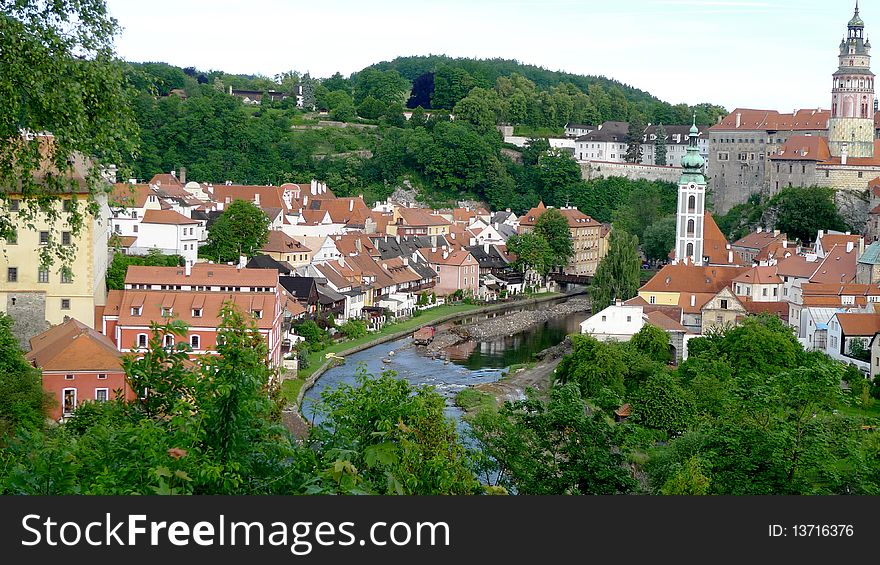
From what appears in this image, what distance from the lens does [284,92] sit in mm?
68750

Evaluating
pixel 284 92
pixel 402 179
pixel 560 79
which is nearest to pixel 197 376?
pixel 402 179

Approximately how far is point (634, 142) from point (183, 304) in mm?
42010

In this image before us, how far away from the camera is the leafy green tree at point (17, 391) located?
48.6 ft

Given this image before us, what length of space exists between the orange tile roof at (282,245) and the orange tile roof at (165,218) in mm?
2571

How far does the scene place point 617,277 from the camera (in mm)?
32000

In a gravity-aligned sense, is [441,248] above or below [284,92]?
below

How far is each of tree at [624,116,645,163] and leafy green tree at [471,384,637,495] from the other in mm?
50619

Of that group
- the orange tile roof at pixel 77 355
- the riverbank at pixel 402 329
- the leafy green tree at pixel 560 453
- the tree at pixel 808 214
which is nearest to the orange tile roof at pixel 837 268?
the tree at pixel 808 214

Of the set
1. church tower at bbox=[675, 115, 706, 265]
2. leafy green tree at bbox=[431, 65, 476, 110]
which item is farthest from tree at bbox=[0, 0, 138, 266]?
leafy green tree at bbox=[431, 65, 476, 110]

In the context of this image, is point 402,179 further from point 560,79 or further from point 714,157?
point 560,79

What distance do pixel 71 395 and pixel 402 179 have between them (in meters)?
37.8

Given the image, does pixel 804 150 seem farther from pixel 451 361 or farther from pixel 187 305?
pixel 187 305

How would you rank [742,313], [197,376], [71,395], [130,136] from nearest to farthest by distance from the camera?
[197,376] → [130,136] → [71,395] → [742,313]

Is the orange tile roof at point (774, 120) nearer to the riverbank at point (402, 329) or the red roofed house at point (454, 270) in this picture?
the riverbank at point (402, 329)
